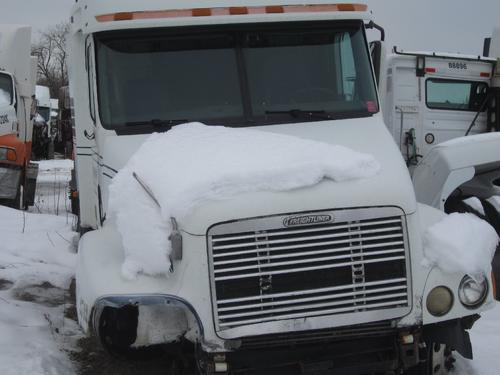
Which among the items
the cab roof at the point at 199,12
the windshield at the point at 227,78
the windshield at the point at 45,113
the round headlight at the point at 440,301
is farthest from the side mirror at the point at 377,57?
the windshield at the point at 45,113

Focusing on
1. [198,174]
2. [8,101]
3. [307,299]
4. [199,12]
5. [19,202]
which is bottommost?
[19,202]

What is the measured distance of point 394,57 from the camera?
1202 centimetres

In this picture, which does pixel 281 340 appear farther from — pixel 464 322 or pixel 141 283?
pixel 464 322

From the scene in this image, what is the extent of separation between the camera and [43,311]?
18.8 ft

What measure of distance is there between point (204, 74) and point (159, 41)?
1.36ft

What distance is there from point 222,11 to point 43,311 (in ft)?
9.73

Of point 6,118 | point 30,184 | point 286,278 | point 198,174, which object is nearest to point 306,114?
point 198,174

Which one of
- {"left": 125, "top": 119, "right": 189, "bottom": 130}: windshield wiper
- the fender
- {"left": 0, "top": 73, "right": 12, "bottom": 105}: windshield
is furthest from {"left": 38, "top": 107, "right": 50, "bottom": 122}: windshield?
{"left": 125, "top": 119, "right": 189, "bottom": 130}: windshield wiper

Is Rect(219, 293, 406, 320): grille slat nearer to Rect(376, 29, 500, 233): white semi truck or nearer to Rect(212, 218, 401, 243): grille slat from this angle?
Rect(212, 218, 401, 243): grille slat

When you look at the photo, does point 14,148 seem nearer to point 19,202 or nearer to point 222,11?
point 19,202

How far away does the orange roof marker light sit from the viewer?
4.75 meters

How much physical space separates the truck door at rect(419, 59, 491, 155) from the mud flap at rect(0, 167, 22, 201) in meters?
7.28

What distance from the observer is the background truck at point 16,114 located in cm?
1125

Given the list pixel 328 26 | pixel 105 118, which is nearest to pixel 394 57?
pixel 328 26
